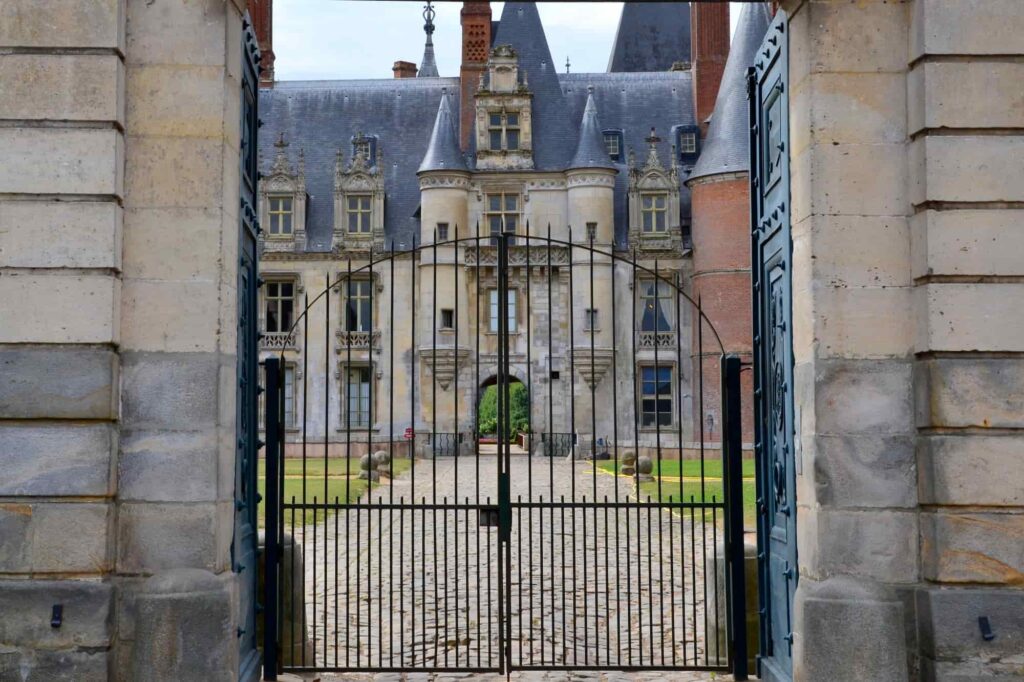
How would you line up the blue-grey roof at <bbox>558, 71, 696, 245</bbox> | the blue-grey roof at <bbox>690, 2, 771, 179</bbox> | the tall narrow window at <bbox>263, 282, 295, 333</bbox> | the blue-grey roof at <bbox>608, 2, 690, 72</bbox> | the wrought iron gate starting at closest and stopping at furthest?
the wrought iron gate < the blue-grey roof at <bbox>690, 2, 771, 179</bbox> < the tall narrow window at <bbox>263, 282, 295, 333</bbox> < the blue-grey roof at <bbox>558, 71, 696, 245</bbox> < the blue-grey roof at <bbox>608, 2, 690, 72</bbox>

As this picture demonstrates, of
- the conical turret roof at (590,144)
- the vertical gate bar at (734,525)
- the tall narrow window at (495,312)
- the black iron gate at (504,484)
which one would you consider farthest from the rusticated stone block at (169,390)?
the conical turret roof at (590,144)

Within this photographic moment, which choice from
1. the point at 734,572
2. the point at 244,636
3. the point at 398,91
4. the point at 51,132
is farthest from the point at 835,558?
the point at 398,91

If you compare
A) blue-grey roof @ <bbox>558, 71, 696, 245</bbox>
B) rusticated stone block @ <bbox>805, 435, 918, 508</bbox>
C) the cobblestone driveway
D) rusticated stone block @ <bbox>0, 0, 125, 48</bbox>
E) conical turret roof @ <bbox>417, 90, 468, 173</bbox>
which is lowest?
the cobblestone driveway

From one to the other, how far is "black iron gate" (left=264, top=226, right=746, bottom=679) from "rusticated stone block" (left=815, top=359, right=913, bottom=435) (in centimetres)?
Answer: 62

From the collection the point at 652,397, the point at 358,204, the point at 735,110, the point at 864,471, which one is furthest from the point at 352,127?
the point at 864,471

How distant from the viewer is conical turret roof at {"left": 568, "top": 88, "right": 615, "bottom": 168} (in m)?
30.5

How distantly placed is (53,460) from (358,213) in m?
27.1

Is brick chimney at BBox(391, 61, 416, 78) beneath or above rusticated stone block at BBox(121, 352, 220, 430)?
above

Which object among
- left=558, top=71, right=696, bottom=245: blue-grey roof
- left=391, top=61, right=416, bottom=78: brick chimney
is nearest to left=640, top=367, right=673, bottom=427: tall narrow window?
left=558, top=71, right=696, bottom=245: blue-grey roof

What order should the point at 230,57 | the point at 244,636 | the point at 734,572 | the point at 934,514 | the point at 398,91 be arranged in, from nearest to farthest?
the point at 934,514 < the point at 230,57 < the point at 244,636 < the point at 734,572 < the point at 398,91

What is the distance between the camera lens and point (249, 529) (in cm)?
613

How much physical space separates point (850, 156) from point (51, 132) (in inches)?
138

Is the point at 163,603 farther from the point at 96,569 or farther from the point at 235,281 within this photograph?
the point at 235,281

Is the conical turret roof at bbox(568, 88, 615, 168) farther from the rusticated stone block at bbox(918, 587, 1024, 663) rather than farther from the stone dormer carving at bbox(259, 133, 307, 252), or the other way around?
the rusticated stone block at bbox(918, 587, 1024, 663)
